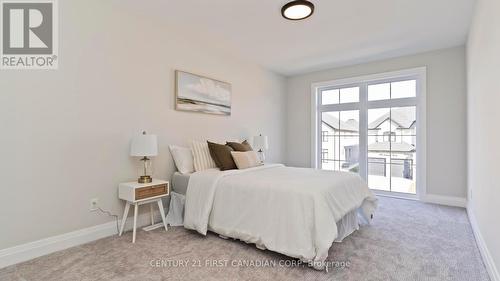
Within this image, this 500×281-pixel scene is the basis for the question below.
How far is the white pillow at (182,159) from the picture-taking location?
10.2ft

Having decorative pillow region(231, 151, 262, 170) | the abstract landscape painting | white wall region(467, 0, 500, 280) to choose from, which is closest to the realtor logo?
the abstract landscape painting

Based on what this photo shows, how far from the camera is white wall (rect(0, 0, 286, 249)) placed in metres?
2.04

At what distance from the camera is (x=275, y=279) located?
1.79 meters

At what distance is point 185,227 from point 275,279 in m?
1.32

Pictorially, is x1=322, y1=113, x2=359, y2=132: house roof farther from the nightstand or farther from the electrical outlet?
the electrical outlet

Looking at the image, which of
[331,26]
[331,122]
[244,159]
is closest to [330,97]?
[331,122]

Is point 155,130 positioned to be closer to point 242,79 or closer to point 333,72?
point 242,79

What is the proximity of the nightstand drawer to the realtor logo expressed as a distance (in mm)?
1406

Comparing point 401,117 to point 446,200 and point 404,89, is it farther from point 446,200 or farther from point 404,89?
point 446,200

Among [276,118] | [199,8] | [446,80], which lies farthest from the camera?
[276,118]

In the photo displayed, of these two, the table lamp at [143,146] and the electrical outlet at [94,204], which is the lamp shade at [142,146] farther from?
the electrical outlet at [94,204]

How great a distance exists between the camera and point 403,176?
4.32m

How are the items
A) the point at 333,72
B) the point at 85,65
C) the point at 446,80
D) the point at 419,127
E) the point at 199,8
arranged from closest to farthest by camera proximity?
the point at 85,65, the point at 199,8, the point at 446,80, the point at 419,127, the point at 333,72

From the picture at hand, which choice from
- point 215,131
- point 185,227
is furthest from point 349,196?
point 215,131
